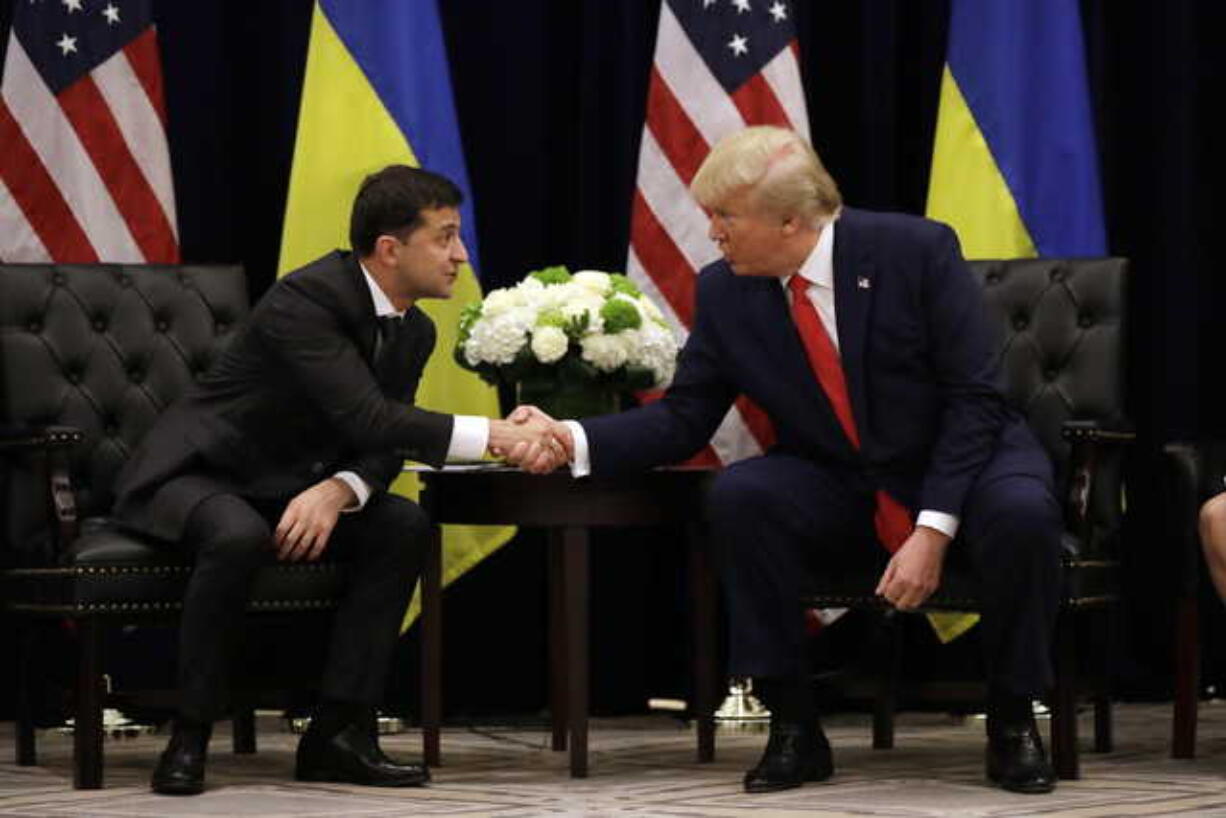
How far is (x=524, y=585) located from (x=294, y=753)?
1.04 meters

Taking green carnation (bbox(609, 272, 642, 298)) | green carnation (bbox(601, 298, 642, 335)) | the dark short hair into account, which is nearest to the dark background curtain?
green carnation (bbox(609, 272, 642, 298))

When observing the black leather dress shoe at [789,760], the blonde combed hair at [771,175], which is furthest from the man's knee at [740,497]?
the blonde combed hair at [771,175]

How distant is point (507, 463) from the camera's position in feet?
15.6

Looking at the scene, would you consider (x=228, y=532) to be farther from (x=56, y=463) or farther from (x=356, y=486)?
(x=56, y=463)

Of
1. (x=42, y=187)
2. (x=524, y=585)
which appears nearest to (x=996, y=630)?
(x=524, y=585)

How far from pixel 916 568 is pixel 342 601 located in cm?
109

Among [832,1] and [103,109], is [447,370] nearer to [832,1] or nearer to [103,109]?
[103,109]

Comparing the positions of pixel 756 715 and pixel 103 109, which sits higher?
pixel 103 109

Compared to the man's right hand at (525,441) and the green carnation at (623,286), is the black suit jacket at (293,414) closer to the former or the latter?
the man's right hand at (525,441)

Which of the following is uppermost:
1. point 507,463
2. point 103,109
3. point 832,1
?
point 832,1

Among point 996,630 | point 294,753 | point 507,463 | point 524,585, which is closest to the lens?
point 996,630

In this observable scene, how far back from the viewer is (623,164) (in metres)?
5.86

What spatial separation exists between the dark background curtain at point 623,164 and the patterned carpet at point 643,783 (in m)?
0.42

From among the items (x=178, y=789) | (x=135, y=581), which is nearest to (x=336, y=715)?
(x=178, y=789)
